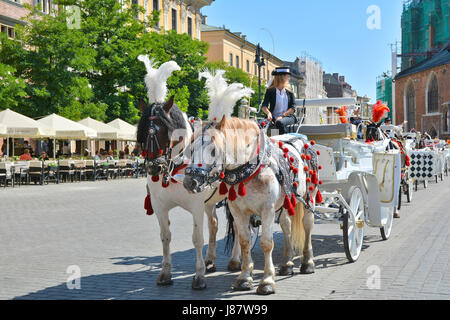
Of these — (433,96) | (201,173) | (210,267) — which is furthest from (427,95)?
(201,173)

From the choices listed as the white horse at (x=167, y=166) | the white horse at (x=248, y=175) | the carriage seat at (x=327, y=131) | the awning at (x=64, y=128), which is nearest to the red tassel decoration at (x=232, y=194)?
the white horse at (x=248, y=175)

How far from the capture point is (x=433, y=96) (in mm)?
77062

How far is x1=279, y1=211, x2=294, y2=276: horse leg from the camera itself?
6.57m

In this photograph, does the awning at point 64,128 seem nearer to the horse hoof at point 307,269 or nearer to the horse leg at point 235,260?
the horse leg at point 235,260

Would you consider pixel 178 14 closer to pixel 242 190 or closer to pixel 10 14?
pixel 10 14

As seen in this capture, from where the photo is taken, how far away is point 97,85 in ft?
106

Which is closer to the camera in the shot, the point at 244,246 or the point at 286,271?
the point at 244,246

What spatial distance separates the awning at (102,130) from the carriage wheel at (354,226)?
19.3 metres

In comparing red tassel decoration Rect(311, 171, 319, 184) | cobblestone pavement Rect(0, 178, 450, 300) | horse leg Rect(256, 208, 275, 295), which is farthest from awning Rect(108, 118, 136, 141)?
horse leg Rect(256, 208, 275, 295)

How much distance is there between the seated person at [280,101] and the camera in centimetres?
756

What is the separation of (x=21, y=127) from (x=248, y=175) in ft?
57.1

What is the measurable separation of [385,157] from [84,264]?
16.1 ft

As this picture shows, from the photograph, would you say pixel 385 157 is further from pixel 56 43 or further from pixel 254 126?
pixel 56 43

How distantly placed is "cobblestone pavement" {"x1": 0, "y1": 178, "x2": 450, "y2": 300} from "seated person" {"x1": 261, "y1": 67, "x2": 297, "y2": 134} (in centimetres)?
190
